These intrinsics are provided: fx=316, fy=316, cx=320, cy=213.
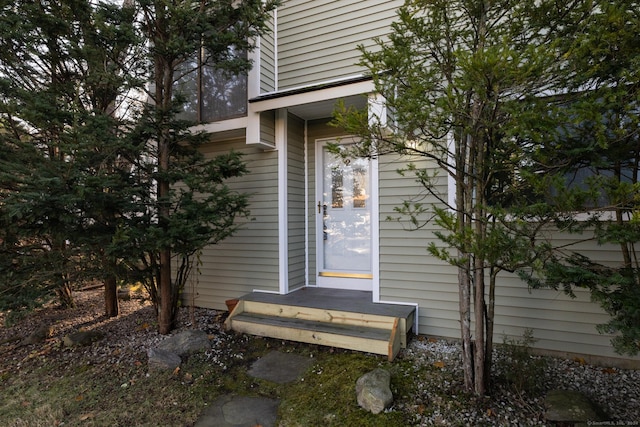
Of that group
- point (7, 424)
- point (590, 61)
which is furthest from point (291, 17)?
point (7, 424)

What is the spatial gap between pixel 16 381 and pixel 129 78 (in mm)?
3238

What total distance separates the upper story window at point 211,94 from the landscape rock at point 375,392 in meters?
3.67

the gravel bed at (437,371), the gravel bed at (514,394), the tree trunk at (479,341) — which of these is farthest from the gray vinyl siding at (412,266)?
the tree trunk at (479,341)

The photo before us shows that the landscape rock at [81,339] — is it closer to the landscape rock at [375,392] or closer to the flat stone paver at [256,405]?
the flat stone paver at [256,405]

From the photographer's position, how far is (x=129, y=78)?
3412 millimetres

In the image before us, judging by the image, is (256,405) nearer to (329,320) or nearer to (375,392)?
(375,392)

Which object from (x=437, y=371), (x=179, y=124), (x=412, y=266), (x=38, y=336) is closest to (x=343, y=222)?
(x=412, y=266)

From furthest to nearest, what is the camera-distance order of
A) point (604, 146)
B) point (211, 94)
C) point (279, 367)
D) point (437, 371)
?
point (211, 94) → point (279, 367) → point (437, 371) → point (604, 146)

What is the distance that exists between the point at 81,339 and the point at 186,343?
145 centimetres

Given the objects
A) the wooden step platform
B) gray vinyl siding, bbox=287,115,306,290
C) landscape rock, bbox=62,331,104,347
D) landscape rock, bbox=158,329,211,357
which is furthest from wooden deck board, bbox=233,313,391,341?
landscape rock, bbox=62,331,104,347

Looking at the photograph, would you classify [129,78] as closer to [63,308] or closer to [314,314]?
[314,314]

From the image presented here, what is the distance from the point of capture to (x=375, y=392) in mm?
2420

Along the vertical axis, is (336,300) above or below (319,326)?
above

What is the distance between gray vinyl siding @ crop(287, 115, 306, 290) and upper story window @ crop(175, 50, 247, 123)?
2.64 ft
